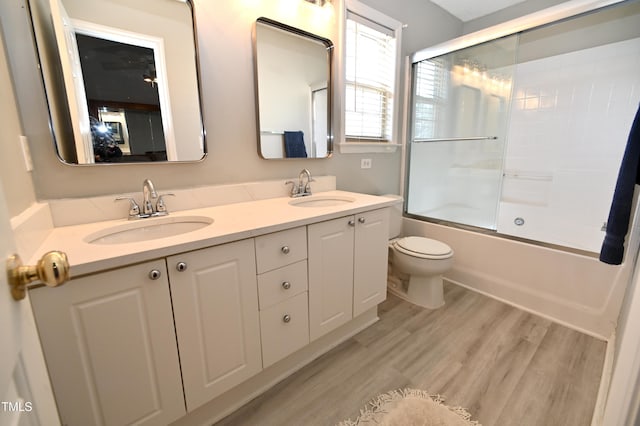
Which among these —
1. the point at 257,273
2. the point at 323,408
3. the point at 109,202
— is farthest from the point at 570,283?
the point at 109,202

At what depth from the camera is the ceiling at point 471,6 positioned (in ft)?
8.30

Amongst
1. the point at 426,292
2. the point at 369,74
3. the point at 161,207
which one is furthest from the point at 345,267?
the point at 369,74

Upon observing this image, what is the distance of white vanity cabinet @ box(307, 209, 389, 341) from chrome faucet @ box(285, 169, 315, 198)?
0.46m

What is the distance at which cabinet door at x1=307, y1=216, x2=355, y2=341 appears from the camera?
140 cm

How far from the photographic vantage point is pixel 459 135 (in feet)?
8.87

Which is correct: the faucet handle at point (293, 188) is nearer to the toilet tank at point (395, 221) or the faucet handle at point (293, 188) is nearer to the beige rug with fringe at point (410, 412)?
the toilet tank at point (395, 221)

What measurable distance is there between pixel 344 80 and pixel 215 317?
5.70ft

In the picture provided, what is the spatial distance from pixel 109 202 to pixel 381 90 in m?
2.00

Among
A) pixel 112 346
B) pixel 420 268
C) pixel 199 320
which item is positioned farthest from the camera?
pixel 420 268

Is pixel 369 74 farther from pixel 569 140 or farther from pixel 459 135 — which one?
pixel 569 140

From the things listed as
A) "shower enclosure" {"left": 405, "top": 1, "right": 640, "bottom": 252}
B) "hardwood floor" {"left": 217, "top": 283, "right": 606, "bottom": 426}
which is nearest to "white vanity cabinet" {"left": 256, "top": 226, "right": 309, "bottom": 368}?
"hardwood floor" {"left": 217, "top": 283, "right": 606, "bottom": 426}

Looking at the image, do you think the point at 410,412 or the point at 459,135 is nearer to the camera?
the point at 410,412

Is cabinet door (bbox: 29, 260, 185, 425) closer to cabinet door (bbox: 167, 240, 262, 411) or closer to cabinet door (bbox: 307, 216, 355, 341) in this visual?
cabinet door (bbox: 167, 240, 262, 411)

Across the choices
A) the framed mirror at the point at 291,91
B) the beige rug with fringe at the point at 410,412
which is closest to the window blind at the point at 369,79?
the framed mirror at the point at 291,91
